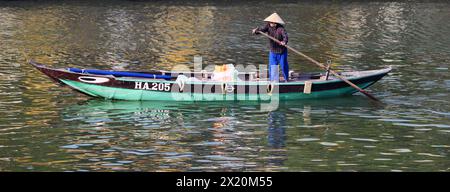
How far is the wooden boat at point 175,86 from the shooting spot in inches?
1292

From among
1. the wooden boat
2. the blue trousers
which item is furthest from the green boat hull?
the blue trousers

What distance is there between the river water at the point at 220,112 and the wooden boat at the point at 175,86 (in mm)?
335

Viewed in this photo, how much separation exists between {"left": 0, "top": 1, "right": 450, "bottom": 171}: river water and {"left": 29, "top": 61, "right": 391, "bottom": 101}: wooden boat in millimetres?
335

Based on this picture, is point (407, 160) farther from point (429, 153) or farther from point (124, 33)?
point (124, 33)

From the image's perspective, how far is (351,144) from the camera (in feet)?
88.6

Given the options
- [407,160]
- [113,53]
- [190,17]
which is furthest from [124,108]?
[190,17]

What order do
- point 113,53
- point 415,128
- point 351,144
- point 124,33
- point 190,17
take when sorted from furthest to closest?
point 190,17 → point 124,33 → point 113,53 → point 415,128 → point 351,144

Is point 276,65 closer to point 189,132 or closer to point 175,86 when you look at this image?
point 175,86

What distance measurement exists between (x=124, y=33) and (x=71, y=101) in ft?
78.1

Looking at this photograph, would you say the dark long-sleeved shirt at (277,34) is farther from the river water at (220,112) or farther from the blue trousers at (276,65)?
the river water at (220,112)
